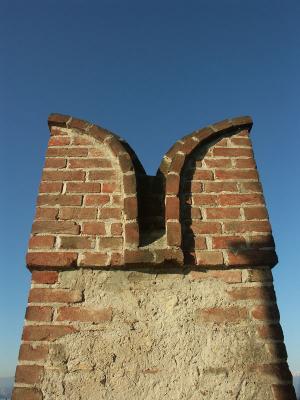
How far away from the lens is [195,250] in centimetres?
217

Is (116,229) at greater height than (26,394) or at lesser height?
greater

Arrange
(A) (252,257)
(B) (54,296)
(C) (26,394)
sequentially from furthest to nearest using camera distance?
(A) (252,257)
(B) (54,296)
(C) (26,394)

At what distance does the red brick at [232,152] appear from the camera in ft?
8.57

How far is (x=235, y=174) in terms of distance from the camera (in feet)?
8.25

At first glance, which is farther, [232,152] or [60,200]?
[232,152]

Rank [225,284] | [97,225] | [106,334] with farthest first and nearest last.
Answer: [97,225]
[225,284]
[106,334]

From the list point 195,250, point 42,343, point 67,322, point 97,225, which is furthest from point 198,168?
point 42,343

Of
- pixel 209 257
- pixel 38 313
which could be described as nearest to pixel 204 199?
pixel 209 257

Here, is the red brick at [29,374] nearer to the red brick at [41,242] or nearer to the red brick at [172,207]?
the red brick at [41,242]

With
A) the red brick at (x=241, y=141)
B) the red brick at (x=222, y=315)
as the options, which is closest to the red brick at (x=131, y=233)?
the red brick at (x=222, y=315)

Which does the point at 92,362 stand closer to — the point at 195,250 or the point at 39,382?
the point at 39,382

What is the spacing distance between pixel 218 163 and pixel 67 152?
42.6 inches

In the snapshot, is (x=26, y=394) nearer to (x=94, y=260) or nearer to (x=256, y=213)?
(x=94, y=260)

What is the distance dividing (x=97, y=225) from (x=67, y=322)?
23.6 inches
